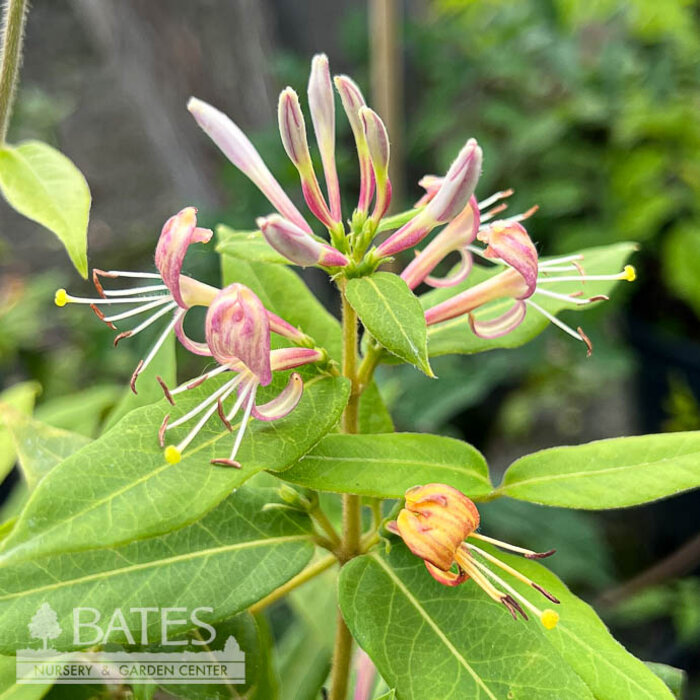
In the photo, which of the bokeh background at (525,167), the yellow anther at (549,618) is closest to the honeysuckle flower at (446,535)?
the yellow anther at (549,618)

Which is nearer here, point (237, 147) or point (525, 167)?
point (237, 147)

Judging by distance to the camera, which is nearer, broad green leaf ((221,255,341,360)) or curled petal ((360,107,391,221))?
curled petal ((360,107,391,221))

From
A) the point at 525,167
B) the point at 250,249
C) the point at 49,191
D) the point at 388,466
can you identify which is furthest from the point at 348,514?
the point at 525,167

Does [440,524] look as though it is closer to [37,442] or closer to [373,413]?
[373,413]

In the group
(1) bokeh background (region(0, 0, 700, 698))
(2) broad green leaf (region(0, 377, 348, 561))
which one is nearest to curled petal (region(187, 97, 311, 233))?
(2) broad green leaf (region(0, 377, 348, 561))

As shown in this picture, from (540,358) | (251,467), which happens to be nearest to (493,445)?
(540,358)
